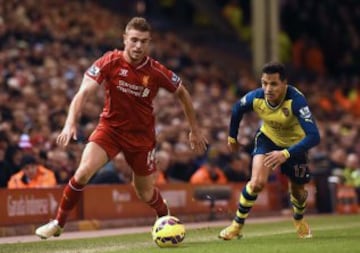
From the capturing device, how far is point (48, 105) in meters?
21.6

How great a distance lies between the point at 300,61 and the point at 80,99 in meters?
23.7

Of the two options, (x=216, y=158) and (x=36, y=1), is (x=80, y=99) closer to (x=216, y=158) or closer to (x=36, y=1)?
(x=216, y=158)

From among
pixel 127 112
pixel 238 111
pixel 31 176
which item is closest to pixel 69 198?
pixel 127 112

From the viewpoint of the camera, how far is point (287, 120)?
1368 centimetres

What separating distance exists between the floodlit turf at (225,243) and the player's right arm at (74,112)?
1.61m

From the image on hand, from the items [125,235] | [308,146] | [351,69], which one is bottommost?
[125,235]

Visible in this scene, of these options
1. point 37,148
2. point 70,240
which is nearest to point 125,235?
point 70,240

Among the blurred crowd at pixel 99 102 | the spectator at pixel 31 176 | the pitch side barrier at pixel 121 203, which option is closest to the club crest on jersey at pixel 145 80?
the blurred crowd at pixel 99 102

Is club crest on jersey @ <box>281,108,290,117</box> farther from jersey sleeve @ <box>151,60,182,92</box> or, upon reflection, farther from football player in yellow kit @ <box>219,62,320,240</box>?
jersey sleeve @ <box>151,60,182,92</box>

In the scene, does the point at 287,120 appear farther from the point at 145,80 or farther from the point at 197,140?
the point at 145,80

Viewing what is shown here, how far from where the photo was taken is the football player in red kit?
12.6 meters

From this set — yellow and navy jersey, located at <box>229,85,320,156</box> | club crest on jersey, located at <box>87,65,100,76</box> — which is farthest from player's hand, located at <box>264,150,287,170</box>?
club crest on jersey, located at <box>87,65,100,76</box>

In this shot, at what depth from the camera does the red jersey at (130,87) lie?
12766 mm

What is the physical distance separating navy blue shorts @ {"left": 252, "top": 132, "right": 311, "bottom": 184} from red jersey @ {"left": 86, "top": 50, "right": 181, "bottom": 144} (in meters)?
1.64
